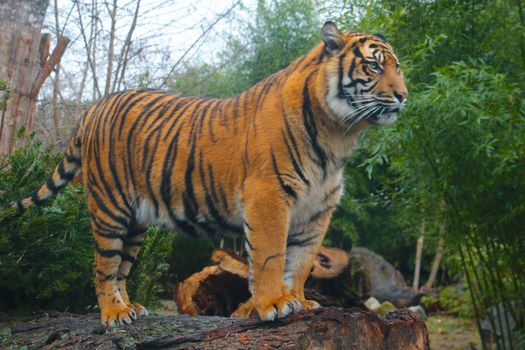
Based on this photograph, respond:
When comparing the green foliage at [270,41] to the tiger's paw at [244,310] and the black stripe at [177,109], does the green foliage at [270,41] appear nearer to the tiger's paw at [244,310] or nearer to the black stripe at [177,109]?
the tiger's paw at [244,310]

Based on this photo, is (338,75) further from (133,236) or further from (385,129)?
(385,129)

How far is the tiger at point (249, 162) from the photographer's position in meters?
3.12

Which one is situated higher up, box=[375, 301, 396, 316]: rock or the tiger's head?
the tiger's head

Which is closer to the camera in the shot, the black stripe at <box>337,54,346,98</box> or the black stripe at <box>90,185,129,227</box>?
the black stripe at <box>337,54,346,98</box>

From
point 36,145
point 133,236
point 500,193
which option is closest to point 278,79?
point 133,236

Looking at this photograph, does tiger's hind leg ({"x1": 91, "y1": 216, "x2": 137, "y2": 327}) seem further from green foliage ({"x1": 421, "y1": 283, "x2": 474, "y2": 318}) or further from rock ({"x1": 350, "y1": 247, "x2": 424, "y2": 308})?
green foliage ({"x1": 421, "y1": 283, "x2": 474, "y2": 318})

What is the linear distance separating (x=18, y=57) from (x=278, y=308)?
3.98 meters

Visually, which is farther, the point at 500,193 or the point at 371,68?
the point at 500,193

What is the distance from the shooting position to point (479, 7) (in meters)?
6.04

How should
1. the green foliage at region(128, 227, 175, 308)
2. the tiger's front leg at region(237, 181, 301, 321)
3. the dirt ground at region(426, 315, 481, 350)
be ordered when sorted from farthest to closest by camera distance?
the dirt ground at region(426, 315, 481, 350), the green foliage at region(128, 227, 175, 308), the tiger's front leg at region(237, 181, 301, 321)

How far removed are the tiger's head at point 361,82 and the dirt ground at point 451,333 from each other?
651cm

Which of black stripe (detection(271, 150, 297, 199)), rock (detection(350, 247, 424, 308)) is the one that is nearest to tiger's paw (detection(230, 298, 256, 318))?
black stripe (detection(271, 150, 297, 199))

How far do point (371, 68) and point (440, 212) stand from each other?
3.53m

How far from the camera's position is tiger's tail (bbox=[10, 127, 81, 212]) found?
404 centimetres
